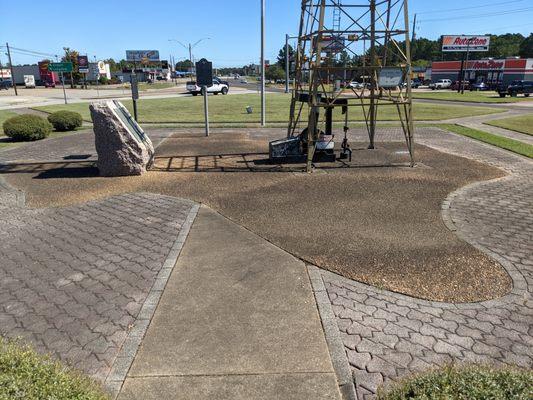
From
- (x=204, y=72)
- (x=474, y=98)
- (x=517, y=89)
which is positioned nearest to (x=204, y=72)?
(x=204, y=72)

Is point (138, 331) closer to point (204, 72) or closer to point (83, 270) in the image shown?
point (83, 270)

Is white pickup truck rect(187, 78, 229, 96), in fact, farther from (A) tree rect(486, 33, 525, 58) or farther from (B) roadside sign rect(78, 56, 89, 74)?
(A) tree rect(486, 33, 525, 58)

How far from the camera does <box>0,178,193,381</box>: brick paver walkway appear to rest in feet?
13.7

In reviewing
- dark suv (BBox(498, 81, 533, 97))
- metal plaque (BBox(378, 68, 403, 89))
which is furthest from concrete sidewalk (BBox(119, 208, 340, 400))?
dark suv (BBox(498, 81, 533, 97))

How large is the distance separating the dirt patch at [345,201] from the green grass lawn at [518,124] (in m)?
8.60

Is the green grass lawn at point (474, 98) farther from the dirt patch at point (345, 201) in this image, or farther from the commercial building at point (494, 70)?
the dirt patch at point (345, 201)

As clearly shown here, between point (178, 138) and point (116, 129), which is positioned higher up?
point (116, 129)

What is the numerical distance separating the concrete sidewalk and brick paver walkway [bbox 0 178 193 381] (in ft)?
1.27

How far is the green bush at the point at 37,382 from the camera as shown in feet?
8.91

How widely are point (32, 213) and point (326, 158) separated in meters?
7.85

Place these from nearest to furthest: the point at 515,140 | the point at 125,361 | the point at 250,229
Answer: the point at 125,361 < the point at 250,229 < the point at 515,140

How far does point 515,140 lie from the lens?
668 inches

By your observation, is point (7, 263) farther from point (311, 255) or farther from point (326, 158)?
point (326, 158)

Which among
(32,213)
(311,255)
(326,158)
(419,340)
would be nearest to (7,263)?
(32,213)
